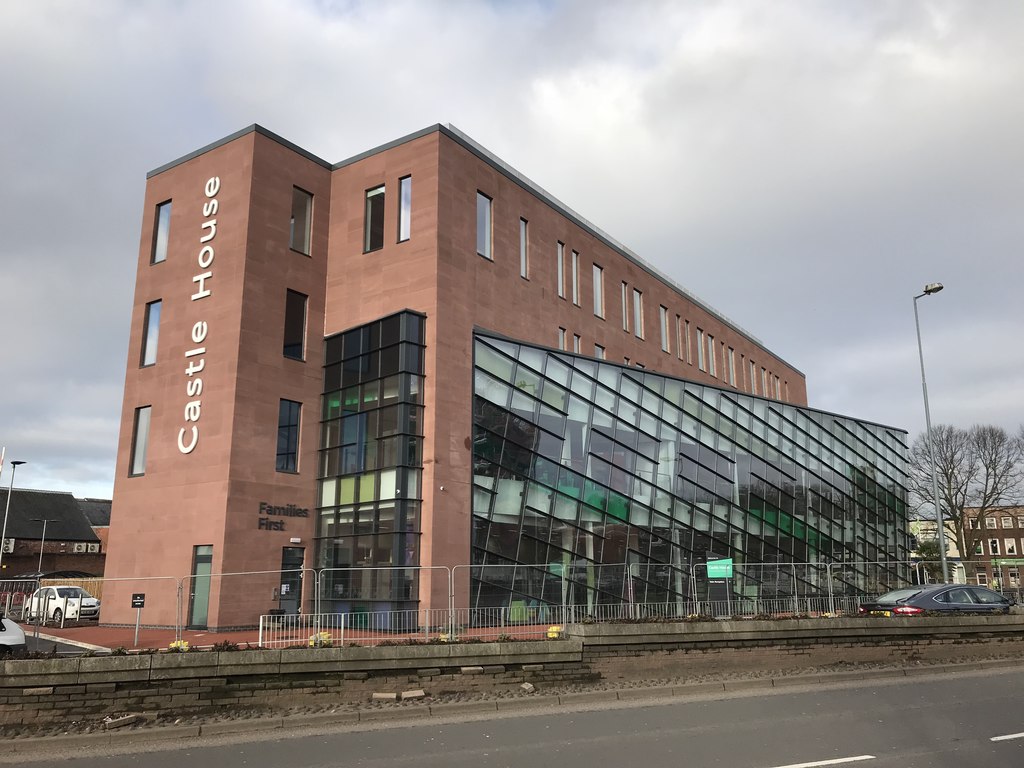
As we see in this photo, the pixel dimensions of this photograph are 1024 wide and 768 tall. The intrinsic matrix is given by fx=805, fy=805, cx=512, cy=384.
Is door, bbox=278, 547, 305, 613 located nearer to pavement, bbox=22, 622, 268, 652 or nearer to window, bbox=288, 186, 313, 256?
pavement, bbox=22, 622, 268, 652

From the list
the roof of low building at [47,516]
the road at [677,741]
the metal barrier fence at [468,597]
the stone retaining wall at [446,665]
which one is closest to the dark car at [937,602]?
the stone retaining wall at [446,665]

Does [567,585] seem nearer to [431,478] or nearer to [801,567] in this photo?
[431,478]

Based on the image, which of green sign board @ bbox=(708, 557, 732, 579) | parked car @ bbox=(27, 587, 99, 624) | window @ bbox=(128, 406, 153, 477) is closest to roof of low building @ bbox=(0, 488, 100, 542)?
parked car @ bbox=(27, 587, 99, 624)

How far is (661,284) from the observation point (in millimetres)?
40250

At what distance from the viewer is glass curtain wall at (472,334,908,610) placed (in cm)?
2217

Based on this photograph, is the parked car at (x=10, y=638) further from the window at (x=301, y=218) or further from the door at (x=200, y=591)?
the window at (x=301, y=218)

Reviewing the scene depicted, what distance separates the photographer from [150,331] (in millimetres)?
28828

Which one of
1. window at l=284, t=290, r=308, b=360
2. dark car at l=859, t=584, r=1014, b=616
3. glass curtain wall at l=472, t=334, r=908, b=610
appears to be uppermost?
window at l=284, t=290, r=308, b=360

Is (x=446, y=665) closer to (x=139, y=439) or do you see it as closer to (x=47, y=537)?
(x=139, y=439)

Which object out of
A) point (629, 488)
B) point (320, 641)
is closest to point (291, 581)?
point (629, 488)

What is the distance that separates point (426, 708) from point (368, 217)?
776 inches

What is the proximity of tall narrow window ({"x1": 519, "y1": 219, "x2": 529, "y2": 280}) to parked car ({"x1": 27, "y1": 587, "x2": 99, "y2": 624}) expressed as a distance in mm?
18566

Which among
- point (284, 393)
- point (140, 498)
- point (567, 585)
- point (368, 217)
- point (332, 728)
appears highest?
point (368, 217)

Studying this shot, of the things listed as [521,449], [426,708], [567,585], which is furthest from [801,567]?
[426,708]
